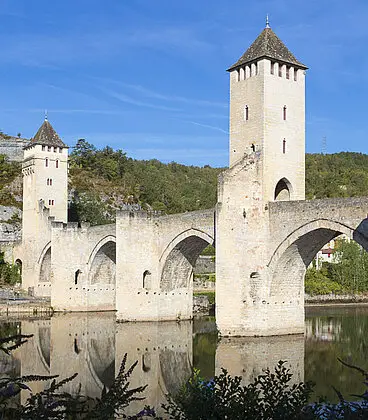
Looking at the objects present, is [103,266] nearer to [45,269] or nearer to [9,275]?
[45,269]

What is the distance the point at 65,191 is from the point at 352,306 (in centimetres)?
2141

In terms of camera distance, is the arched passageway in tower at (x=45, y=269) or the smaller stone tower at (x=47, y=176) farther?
the smaller stone tower at (x=47, y=176)

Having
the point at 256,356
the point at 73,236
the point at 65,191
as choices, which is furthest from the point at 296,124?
the point at 65,191

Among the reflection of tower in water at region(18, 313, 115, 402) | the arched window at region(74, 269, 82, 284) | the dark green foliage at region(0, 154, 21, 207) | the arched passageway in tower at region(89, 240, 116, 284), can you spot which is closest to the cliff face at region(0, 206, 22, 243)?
the dark green foliage at region(0, 154, 21, 207)

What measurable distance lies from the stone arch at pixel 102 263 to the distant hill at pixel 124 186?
16.3m

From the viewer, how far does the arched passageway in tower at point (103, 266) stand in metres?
35.2

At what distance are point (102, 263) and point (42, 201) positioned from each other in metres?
7.56

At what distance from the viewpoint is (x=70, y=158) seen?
7406 cm

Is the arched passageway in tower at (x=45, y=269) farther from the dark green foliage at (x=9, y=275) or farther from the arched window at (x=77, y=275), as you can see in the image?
the arched window at (x=77, y=275)

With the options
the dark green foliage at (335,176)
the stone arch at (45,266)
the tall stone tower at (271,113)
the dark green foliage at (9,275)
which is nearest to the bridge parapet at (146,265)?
the tall stone tower at (271,113)

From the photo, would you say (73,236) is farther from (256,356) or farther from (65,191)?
(256,356)

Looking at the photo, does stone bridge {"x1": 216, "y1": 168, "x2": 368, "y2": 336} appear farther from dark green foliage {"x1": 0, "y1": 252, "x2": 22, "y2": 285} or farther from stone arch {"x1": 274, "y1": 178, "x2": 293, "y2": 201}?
dark green foliage {"x1": 0, "y1": 252, "x2": 22, "y2": 285}

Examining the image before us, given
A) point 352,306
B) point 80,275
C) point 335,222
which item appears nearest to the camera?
point 335,222

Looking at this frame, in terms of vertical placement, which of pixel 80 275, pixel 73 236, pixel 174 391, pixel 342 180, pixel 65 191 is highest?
pixel 342 180
